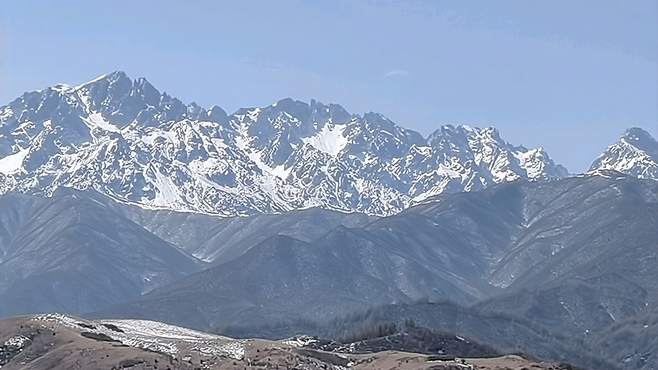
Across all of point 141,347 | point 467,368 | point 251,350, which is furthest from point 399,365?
point 141,347

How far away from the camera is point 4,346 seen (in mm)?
194750

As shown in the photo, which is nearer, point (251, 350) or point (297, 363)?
point (297, 363)

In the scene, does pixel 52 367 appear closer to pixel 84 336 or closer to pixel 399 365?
pixel 84 336

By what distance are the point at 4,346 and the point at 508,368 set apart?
83.8 metres

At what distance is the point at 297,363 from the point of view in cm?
18288

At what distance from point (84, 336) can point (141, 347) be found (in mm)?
12245

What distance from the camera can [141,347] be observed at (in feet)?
636

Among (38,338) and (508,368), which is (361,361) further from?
(38,338)

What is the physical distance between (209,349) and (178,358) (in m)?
15.0

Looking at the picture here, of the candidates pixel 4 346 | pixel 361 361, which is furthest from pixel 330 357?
pixel 4 346

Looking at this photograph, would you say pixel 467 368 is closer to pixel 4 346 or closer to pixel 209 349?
pixel 209 349

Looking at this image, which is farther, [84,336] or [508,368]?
[84,336]

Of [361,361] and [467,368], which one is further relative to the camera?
[361,361]

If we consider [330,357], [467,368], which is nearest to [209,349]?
[330,357]
